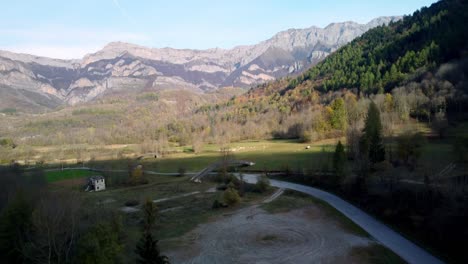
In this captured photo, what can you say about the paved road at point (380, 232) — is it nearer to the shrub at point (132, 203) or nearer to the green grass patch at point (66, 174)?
the shrub at point (132, 203)

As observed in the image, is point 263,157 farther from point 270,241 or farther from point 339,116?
point 270,241

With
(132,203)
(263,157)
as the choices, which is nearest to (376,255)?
(132,203)

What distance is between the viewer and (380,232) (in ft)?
117

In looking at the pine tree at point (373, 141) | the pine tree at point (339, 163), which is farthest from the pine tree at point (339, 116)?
the pine tree at point (339, 163)

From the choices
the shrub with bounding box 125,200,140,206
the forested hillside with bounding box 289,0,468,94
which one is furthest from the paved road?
the forested hillside with bounding box 289,0,468,94

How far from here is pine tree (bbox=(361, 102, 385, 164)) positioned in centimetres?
5491

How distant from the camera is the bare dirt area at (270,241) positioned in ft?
102

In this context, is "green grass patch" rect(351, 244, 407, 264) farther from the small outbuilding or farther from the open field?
the small outbuilding

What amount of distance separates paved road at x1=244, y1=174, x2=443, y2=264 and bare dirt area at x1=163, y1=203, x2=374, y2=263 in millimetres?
2102

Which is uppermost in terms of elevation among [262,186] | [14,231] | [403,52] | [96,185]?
[403,52]

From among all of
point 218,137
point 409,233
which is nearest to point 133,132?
point 218,137

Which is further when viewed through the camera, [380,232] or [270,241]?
[380,232]

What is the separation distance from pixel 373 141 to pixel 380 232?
75.7 feet

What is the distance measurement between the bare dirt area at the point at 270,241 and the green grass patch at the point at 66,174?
58.9 meters
